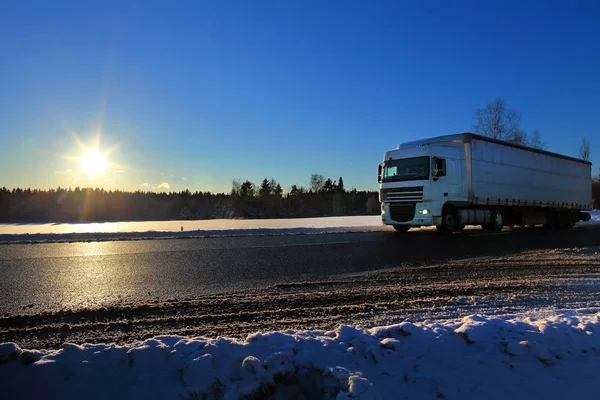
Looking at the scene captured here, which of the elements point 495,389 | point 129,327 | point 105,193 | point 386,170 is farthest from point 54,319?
point 105,193

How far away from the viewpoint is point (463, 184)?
16.6 metres

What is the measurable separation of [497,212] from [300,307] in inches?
659

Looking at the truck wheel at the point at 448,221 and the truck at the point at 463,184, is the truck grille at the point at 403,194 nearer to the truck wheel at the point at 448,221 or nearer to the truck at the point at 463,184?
the truck at the point at 463,184

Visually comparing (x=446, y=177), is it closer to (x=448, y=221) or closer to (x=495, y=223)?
(x=448, y=221)

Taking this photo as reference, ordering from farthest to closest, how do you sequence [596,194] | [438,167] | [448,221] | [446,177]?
[596,194] → [448,221] → [446,177] → [438,167]

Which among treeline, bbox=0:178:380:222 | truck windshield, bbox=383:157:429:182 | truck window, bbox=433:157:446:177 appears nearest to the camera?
truck window, bbox=433:157:446:177

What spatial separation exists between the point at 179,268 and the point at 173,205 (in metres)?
87.1

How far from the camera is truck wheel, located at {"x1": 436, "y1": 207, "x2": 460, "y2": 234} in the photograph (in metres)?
16.0

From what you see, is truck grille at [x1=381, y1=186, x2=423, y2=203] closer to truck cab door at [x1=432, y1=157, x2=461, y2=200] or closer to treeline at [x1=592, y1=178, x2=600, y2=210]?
truck cab door at [x1=432, y1=157, x2=461, y2=200]

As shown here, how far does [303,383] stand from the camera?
2707 millimetres

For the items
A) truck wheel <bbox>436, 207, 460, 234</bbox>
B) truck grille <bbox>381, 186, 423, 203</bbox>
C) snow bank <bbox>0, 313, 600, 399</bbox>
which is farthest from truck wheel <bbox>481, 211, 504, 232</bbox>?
snow bank <bbox>0, 313, 600, 399</bbox>

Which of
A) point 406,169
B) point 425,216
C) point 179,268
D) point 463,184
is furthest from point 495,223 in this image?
point 179,268

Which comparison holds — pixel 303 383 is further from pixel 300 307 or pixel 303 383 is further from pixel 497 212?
pixel 497 212

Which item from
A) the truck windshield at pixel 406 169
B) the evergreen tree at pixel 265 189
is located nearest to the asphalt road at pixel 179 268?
the truck windshield at pixel 406 169
